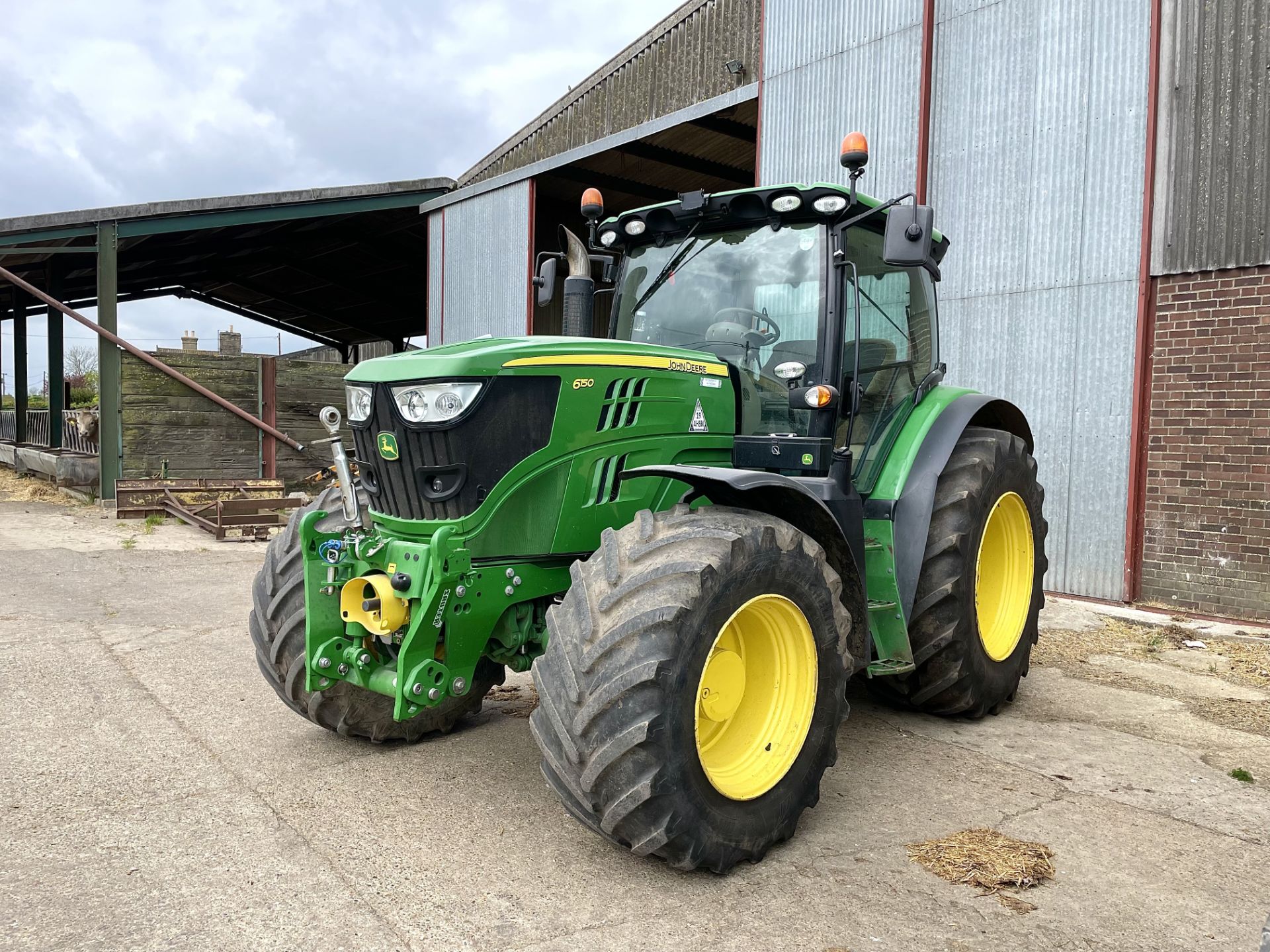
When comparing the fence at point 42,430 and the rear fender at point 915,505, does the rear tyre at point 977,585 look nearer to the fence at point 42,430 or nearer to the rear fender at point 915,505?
the rear fender at point 915,505

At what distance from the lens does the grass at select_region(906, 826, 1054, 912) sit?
2.88m

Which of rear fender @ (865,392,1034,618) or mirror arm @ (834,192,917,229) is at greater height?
mirror arm @ (834,192,917,229)

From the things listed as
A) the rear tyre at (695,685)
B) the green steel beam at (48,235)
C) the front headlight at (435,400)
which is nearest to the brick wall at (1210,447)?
the rear tyre at (695,685)

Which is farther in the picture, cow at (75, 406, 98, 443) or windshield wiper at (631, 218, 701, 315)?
cow at (75, 406, 98, 443)

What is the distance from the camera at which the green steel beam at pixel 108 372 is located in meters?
12.9

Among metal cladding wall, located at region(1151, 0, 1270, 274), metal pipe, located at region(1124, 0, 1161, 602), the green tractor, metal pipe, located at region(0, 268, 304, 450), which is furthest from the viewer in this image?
metal pipe, located at region(0, 268, 304, 450)

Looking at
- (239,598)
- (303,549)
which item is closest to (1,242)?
(239,598)

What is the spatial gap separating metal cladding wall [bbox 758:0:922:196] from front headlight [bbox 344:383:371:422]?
647cm

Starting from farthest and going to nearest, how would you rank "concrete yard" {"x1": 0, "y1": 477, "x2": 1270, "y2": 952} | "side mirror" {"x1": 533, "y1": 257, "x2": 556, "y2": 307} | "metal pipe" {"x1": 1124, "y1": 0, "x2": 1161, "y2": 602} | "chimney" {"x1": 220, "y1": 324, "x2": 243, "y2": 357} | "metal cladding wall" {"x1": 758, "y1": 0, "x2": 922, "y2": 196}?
"chimney" {"x1": 220, "y1": 324, "x2": 243, "y2": 357}
"metal cladding wall" {"x1": 758, "y1": 0, "x2": 922, "y2": 196}
"metal pipe" {"x1": 1124, "y1": 0, "x2": 1161, "y2": 602}
"side mirror" {"x1": 533, "y1": 257, "x2": 556, "y2": 307}
"concrete yard" {"x1": 0, "y1": 477, "x2": 1270, "y2": 952}

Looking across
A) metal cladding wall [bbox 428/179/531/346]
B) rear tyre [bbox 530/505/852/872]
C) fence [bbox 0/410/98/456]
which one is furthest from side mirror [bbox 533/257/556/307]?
fence [bbox 0/410/98/456]

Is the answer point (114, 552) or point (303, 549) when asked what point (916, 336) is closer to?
point (303, 549)

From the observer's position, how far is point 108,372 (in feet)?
42.7

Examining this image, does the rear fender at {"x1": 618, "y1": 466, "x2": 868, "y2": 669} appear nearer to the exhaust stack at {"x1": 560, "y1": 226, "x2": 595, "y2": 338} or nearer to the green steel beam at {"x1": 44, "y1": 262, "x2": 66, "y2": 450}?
the exhaust stack at {"x1": 560, "y1": 226, "x2": 595, "y2": 338}

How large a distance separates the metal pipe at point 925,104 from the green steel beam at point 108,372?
1046 centimetres
